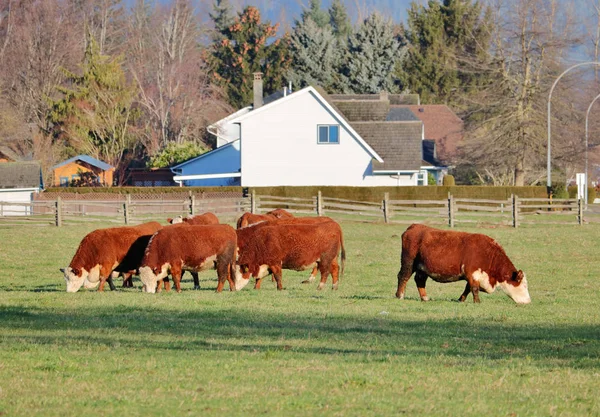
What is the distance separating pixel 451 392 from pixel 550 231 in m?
35.8

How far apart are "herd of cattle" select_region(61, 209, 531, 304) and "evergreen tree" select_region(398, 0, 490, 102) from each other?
8010cm

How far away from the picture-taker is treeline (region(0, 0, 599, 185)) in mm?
68312

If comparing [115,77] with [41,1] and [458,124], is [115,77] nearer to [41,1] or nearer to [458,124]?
[41,1]

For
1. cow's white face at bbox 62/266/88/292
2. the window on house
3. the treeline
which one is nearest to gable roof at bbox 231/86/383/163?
the window on house

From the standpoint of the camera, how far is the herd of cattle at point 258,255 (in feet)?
55.9

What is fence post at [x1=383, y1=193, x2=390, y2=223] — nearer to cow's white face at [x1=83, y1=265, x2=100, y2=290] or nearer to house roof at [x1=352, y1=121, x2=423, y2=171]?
house roof at [x1=352, y1=121, x2=423, y2=171]

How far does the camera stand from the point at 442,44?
102 meters

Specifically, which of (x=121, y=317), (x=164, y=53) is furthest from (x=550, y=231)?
(x=164, y=53)

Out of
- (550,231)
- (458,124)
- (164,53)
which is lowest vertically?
(550,231)

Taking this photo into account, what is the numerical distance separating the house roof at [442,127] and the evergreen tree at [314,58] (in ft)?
43.4

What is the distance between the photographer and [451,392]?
9414 mm

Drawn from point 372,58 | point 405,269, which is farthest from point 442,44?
point 405,269

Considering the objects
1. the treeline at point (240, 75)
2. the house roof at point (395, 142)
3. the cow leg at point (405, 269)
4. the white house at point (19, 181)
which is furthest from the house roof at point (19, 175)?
the cow leg at point (405, 269)

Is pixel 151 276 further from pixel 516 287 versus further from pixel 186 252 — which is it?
pixel 516 287
